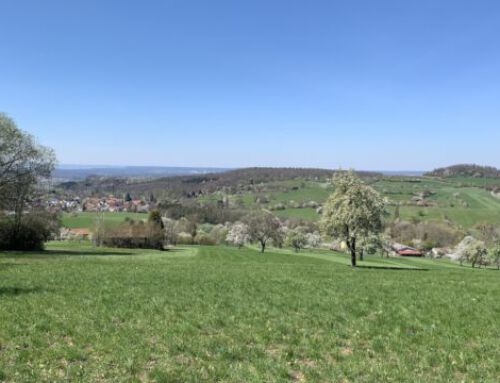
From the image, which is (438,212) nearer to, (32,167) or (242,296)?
(32,167)

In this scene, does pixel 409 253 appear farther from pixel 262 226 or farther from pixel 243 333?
pixel 243 333

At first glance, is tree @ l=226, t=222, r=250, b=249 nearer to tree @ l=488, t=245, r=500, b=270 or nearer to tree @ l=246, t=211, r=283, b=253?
tree @ l=246, t=211, r=283, b=253

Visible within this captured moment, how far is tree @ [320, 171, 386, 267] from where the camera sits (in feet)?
130

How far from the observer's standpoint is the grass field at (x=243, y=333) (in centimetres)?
941

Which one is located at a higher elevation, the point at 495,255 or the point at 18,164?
the point at 18,164

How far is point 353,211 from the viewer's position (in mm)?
39562

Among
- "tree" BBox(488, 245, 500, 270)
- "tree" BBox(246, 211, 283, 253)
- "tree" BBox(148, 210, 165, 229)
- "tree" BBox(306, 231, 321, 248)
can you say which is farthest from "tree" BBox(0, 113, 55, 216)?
"tree" BBox(306, 231, 321, 248)

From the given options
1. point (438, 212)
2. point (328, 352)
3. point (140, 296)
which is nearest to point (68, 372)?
point (328, 352)

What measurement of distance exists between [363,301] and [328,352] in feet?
18.9

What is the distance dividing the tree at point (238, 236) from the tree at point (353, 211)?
87.4m

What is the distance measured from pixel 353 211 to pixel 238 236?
96.0 metres

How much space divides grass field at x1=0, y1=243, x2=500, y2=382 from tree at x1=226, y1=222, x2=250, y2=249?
111 metres

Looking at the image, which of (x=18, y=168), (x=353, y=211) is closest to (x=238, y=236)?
(x=18, y=168)

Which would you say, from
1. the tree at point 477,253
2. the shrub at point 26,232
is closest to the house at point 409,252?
the tree at point 477,253
